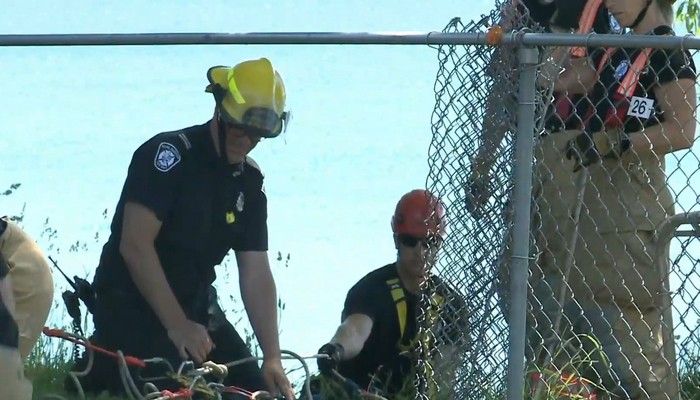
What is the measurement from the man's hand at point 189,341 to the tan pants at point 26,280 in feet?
5.01

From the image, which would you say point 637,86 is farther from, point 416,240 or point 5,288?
point 5,288

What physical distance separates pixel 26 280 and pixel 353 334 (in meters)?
2.07

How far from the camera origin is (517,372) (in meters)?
4.84

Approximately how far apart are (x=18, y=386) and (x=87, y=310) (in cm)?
226

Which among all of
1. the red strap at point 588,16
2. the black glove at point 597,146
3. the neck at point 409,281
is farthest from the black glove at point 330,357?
the red strap at point 588,16

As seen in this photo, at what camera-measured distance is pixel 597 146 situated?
5.23 meters

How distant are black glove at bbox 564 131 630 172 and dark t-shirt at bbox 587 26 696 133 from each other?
4cm

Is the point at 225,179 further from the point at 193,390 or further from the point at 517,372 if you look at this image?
the point at 517,372

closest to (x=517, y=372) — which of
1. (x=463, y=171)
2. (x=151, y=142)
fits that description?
(x=463, y=171)

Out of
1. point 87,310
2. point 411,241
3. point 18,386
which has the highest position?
point 411,241

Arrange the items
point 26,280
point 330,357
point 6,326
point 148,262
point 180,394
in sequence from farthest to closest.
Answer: point 330,357 → point 148,262 → point 180,394 → point 26,280 → point 6,326

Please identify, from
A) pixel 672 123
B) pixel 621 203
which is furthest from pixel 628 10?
pixel 621 203

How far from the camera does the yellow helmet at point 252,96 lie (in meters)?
5.52

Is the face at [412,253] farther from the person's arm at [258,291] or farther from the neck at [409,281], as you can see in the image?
the person's arm at [258,291]
